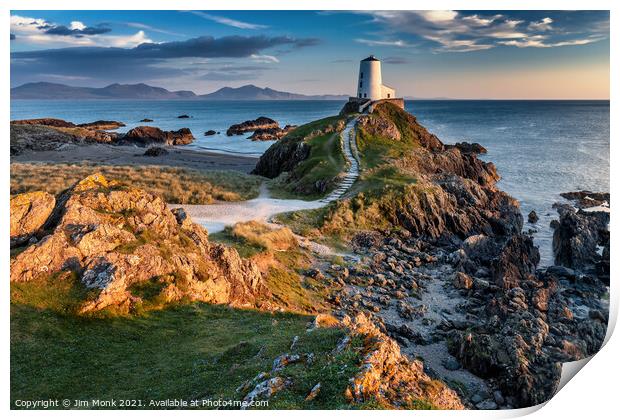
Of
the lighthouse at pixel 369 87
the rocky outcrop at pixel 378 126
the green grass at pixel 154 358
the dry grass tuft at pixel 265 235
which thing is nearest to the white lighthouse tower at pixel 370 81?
the lighthouse at pixel 369 87

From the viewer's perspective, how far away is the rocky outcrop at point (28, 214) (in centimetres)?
1814

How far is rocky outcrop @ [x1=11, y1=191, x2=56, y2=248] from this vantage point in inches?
714

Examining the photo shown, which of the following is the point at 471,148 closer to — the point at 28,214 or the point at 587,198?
the point at 587,198

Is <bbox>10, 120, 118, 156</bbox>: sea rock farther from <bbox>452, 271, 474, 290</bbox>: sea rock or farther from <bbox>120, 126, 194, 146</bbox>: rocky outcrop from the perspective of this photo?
<bbox>452, 271, 474, 290</bbox>: sea rock

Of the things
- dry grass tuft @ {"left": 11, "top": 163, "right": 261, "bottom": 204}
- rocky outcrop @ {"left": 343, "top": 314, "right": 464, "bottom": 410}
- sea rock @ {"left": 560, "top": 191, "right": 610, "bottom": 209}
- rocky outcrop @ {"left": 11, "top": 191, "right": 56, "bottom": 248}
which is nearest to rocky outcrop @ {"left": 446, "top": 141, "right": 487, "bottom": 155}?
sea rock @ {"left": 560, "top": 191, "right": 610, "bottom": 209}

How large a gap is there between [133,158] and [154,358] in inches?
2453

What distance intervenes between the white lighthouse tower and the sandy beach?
20.6 metres

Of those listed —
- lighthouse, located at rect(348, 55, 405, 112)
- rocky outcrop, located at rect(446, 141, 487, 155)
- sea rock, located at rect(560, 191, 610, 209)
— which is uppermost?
lighthouse, located at rect(348, 55, 405, 112)

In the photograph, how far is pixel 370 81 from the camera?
6275cm

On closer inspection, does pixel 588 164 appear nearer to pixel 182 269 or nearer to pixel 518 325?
pixel 518 325

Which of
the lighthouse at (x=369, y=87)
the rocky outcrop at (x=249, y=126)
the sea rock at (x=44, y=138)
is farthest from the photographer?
the rocky outcrop at (x=249, y=126)

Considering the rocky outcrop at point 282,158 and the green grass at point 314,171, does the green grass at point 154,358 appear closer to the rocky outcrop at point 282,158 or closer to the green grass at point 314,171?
the green grass at point 314,171

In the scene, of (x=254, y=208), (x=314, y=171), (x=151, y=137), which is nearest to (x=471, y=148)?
(x=314, y=171)

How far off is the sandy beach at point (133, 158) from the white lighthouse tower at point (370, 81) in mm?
20583
